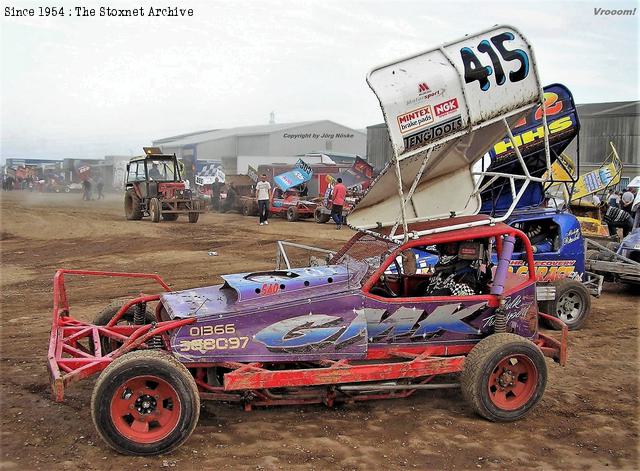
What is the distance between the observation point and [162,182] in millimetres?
22531

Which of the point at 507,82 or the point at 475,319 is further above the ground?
the point at 507,82

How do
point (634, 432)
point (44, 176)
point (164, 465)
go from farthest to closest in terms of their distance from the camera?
point (44, 176)
point (634, 432)
point (164, 465)

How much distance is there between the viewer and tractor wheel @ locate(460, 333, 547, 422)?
519 centimetres

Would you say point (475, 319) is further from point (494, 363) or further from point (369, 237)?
Result: point (369, 237)

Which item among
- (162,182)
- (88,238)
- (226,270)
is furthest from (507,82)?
(162,182)

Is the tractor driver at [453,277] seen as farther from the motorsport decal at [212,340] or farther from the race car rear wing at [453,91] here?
the motorsport decal at [212,340]

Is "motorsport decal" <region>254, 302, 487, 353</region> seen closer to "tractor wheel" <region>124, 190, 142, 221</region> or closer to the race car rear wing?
the race car rear wing

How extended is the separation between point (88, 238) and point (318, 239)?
649cm

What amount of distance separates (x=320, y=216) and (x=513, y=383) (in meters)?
17.6

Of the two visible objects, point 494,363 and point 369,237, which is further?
point 369,237

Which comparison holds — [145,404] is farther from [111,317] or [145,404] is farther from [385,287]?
[385,287]

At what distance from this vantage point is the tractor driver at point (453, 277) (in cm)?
572

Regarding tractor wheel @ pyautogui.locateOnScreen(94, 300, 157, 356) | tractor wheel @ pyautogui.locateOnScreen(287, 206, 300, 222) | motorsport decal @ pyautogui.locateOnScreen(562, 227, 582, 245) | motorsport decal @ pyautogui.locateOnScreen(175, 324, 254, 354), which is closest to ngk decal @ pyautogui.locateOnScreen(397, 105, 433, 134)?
motorsport decal @ pyautogui.locateOnScreen(175, 324, 254, 354)

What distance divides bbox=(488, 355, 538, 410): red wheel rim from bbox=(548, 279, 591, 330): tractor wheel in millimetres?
3283
